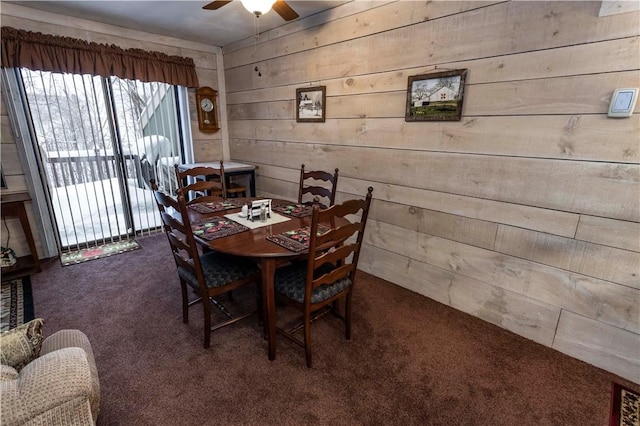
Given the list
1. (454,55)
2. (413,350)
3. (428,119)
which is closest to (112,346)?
(413,350)

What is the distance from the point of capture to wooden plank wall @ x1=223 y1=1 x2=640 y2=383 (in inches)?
62.8

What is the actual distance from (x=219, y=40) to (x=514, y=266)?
3.83 meters

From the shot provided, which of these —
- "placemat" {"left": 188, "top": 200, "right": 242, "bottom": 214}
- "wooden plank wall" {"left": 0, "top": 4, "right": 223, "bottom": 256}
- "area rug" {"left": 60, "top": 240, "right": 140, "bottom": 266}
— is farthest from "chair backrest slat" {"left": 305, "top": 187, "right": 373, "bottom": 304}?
"wooden plank wall" {"left": 0, "top": 4, "right": 223, "bottom": 256}

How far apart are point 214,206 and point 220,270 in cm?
71

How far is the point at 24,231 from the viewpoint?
108 inches

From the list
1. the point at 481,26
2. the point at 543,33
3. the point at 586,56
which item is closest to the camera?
the point at 586,56

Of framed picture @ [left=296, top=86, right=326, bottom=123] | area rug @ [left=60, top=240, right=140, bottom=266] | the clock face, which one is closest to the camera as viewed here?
framed picture @ [left=296, top=86, right=326, bottom=123]

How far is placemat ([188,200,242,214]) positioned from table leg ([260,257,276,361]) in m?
0.89

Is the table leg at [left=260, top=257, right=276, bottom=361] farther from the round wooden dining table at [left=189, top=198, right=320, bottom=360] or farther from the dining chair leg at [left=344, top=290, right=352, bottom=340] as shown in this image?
the dining chair leg at [left=344, top=290, right=352, bottom=340]

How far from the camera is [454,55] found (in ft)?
6.61

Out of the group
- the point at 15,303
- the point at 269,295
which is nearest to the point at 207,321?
the point at 269,295

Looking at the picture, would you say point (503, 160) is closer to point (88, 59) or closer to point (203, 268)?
point (203, 268)

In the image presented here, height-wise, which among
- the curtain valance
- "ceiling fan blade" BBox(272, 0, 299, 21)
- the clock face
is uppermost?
"ceiling fan blade" BBox(272, 0, 299, 21)

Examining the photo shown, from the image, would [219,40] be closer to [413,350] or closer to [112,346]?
[112,346]
